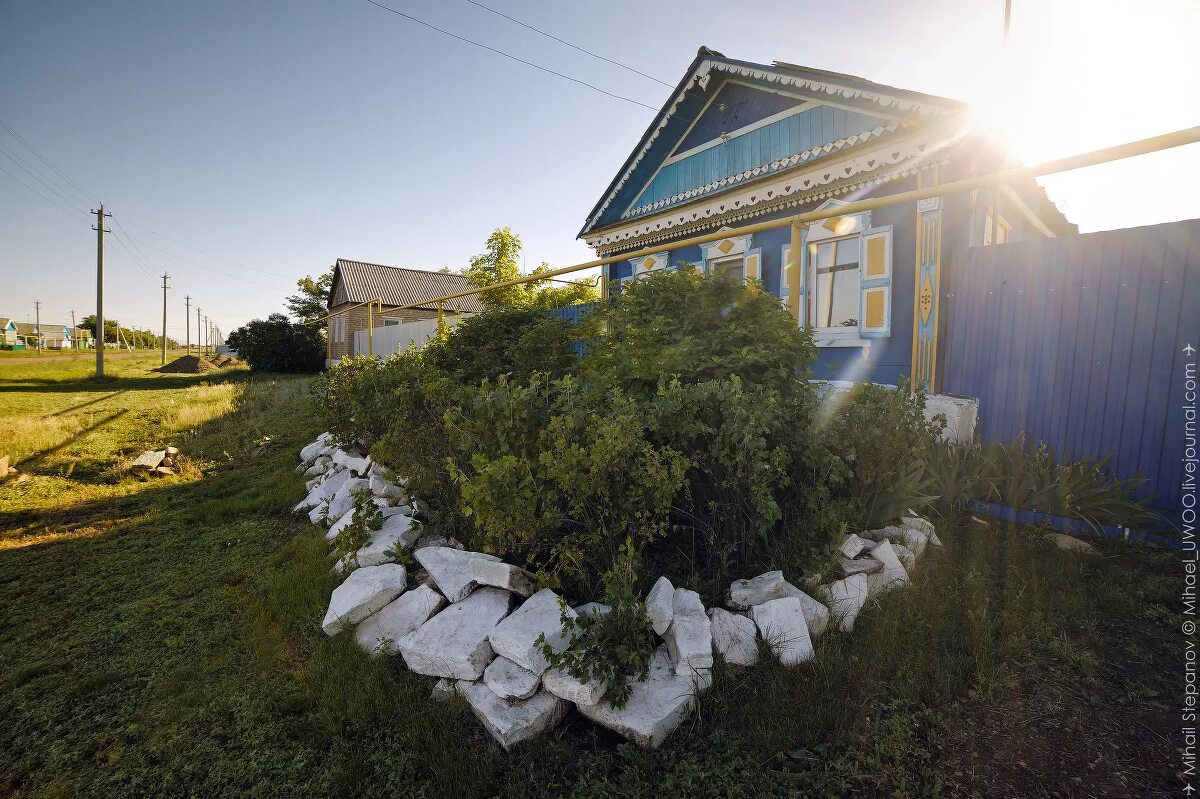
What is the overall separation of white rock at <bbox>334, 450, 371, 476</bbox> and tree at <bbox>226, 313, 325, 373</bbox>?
2278cm

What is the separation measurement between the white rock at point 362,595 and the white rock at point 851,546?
239cm

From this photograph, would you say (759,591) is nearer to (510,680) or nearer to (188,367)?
(510,680)

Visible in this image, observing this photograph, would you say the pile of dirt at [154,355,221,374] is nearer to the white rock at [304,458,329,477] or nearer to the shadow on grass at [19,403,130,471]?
the shadow on grass at [19,403,130,471]

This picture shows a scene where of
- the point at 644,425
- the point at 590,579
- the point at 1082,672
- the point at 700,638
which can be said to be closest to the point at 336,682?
the point at 590,579

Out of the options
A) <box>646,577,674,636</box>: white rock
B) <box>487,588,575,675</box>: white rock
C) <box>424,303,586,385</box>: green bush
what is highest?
<box>424,303,586,385</box>: green bush

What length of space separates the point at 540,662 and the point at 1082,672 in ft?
7.28

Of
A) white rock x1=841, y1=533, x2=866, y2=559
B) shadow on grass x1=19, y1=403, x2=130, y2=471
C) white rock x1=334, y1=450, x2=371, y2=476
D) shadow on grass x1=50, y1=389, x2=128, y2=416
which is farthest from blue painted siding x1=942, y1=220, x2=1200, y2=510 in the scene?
shadow on grass x1=50, y1=389, x2=128, y2=416

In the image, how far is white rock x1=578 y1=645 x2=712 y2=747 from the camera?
190 centimetres

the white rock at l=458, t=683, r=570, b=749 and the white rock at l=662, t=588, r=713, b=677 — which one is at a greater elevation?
the white rock at l=662, t=588, r=713, b=677

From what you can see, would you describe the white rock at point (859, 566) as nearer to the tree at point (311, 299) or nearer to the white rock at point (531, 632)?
the white rock at point (531, 632)

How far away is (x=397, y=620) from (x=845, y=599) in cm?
221

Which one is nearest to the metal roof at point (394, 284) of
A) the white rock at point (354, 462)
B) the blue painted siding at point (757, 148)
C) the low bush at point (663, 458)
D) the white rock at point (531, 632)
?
the blue painted siding at point (757, 148)

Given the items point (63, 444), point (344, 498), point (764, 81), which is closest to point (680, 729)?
point (344, 498)

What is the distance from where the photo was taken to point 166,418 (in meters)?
9.95
